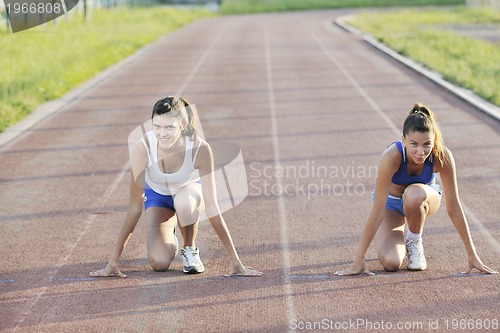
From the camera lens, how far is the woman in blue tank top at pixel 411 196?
6863mm

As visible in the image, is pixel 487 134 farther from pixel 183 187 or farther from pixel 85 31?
pixel 85 31

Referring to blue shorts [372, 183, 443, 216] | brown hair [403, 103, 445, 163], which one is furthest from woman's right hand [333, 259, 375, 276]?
brown hair [403, 103, 445, 163]

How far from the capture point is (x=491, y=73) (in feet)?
67.8

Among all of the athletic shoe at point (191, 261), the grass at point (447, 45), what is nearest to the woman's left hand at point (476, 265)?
the athletic shoe at point (191, 261)

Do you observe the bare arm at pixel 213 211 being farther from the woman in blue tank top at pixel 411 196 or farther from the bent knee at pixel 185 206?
the woman in blue tank top at pixel 411 196

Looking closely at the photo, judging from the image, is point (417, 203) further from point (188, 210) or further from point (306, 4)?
point (306, 4)

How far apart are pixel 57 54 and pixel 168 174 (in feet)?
57.4

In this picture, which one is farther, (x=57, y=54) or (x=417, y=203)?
(x=57, y=54)

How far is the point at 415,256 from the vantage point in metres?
7.22

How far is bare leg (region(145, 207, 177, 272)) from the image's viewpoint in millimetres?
7219

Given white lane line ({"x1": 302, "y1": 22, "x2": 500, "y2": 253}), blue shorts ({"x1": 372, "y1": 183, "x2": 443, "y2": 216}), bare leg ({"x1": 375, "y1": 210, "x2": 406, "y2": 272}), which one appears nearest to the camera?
bare leg ({"x1": 375, "y1": 210, "x2": 406, "y2": 272})

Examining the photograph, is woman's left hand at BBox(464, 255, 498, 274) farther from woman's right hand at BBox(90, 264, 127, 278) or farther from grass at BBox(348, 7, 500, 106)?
grass at BBox(348, 7, 500, 106)
